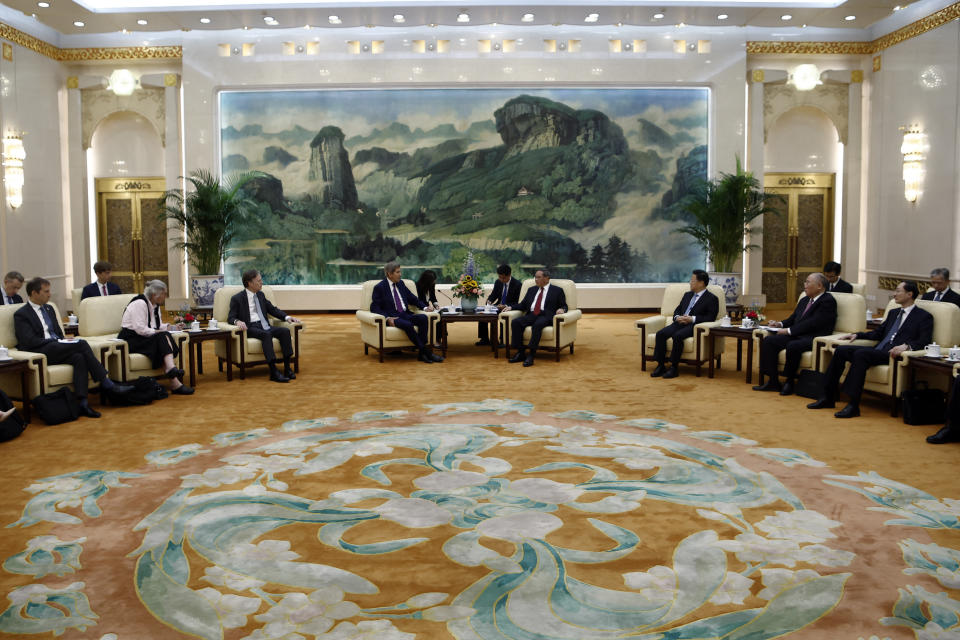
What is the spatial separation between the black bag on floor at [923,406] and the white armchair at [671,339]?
101 inches

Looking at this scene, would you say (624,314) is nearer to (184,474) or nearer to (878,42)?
(878,42)

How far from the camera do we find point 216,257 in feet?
48.3

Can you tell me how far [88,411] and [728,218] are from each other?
434 inches

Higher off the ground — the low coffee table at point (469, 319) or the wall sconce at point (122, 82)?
the wall sconce at point (122, 82)

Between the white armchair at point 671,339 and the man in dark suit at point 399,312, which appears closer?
the white armchair at point 671,339

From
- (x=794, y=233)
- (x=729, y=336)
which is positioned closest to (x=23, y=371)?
(x=729, y=336)

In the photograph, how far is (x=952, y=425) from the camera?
243 inches

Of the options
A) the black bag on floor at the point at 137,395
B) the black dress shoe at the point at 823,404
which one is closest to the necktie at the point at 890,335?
the black dress shoe at the point at 823,404

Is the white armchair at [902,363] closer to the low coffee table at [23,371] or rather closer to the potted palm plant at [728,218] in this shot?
the potted palm plant at [728,218]

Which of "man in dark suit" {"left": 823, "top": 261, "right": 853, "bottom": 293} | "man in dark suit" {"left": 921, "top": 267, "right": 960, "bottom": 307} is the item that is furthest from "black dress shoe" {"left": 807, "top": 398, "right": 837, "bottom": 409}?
"man in dark suit" {"left": 823, "top": 261, "right": 853, "bottom": 293}

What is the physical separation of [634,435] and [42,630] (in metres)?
4.40

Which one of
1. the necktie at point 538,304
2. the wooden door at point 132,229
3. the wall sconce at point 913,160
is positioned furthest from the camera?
the wooden door at point 132,229

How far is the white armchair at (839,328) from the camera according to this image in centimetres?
809

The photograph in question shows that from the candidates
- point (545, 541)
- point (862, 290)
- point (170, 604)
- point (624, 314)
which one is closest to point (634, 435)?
point (545, 541)
